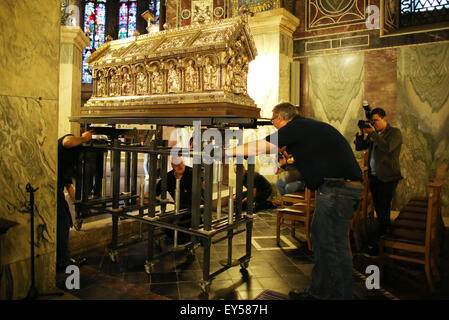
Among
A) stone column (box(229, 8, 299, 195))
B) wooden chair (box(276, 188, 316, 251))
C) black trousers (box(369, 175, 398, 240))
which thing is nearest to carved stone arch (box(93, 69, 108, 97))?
wooden chair (box(276, 188, 316, 251))

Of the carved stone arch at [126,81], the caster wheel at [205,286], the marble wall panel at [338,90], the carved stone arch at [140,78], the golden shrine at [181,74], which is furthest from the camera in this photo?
the marble wall panel at [338,90]

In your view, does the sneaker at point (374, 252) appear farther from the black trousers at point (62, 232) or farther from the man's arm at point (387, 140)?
the black trousers at point (62, 232)

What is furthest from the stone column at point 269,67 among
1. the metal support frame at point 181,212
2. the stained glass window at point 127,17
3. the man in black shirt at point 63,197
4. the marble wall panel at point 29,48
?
the stained glass window at point 127,17

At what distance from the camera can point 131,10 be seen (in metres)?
21.7

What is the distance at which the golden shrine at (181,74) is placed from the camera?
12.0ft

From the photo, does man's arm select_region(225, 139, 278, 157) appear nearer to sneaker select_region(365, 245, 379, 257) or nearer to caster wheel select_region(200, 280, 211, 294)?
caster wheel select_region(200, 280, 211, 294)

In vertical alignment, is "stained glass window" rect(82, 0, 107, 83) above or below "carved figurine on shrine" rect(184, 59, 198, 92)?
above

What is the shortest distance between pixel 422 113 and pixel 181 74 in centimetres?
539

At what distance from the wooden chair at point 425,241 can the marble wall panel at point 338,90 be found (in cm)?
430

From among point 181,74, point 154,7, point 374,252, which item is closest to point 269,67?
point 181,74

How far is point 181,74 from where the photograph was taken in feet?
12.9

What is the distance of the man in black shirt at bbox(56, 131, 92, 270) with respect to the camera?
12.5 ft

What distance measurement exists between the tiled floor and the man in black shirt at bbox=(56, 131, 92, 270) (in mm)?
226
